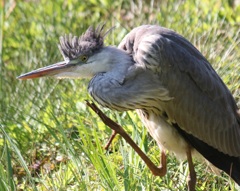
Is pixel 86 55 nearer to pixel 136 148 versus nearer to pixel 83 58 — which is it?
pixel 83 58

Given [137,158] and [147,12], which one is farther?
[147,12]

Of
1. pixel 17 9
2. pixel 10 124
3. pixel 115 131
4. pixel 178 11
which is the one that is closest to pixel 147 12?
pixel 178 11

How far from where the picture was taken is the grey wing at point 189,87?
5.00m

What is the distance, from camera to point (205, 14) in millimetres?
6863

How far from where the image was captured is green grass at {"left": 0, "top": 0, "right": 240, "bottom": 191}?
4774 mm

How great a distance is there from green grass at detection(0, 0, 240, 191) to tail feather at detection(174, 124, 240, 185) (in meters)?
0.10

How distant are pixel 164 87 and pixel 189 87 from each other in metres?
0.19

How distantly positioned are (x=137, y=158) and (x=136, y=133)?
21cm

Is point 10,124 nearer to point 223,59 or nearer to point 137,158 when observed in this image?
point 137,158

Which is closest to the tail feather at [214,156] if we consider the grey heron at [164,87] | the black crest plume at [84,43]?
the grey heron at [164,87]

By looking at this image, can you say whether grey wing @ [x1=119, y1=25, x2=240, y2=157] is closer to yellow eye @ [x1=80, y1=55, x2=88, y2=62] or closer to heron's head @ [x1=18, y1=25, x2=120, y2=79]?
heron's head @ [x1=18, y1=25, x2=120, y2=79]

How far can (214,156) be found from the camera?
5.21 meters

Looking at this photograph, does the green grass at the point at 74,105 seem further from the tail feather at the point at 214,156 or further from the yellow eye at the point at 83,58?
the yellow eye at the point at 83,58

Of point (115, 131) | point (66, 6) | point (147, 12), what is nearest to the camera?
point (115, 131)
